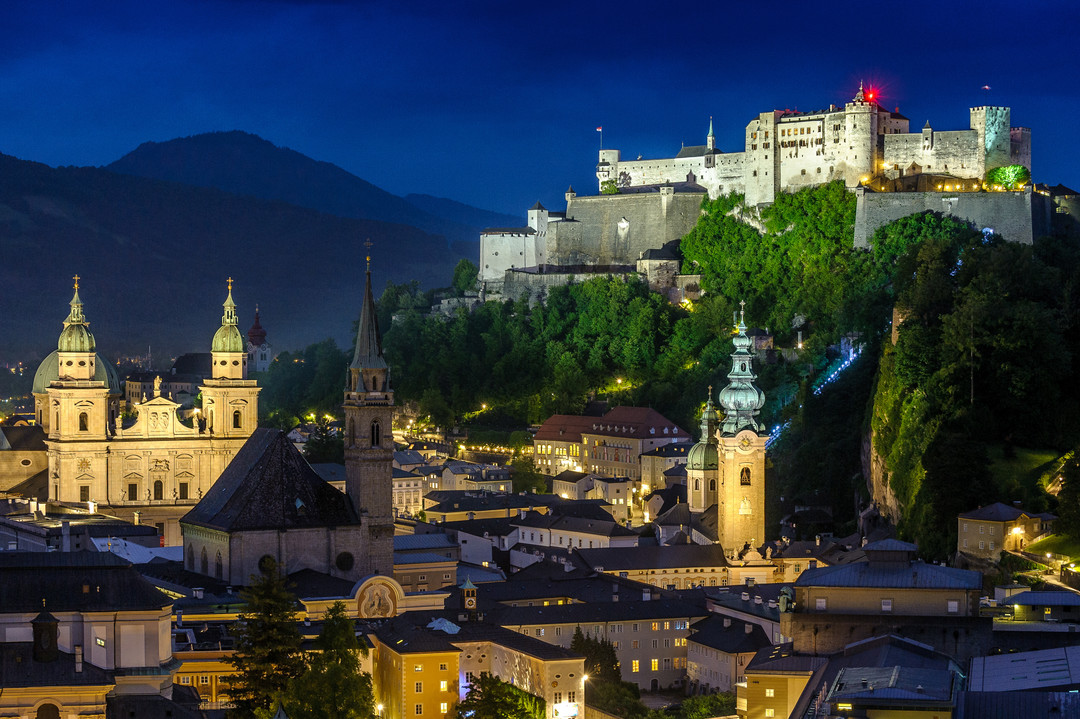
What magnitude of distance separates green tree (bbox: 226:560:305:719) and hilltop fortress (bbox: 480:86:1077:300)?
55513mm

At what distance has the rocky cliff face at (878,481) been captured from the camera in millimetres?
65375

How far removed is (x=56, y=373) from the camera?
78.2m

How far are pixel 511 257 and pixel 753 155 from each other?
20.0 metres

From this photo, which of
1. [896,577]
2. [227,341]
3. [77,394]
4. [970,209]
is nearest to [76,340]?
[77,394]

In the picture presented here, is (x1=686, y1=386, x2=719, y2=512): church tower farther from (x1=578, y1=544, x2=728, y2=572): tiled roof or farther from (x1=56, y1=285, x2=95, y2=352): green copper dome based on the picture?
(x1=56, y1=285, x2=95, y2=352): green copper dome

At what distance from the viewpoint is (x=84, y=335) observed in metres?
76.4

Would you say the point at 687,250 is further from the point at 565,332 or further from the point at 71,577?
the point at 71,577

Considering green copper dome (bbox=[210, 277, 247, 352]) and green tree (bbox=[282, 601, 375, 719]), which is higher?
green copper dome (bbox=[210, 277, 247, 352])

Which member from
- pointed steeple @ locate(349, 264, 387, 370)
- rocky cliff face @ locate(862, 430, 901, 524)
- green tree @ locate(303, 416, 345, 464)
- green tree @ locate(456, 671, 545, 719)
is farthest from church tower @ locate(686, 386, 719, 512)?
green tree @ locate(456, 671, 545, 719)

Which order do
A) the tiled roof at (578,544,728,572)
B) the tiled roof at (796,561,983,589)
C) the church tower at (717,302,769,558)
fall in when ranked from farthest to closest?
the church tower at (717,302,769,558), the tiled roof at (578,544,728,572), the tiled roof at (796,561,983,589)

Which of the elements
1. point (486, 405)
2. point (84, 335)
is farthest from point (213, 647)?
point (486, 405)

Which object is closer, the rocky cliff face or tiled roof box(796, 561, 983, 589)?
tiled roof box(796, 561, 983, 589)

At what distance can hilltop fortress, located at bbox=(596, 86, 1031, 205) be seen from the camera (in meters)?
98.0

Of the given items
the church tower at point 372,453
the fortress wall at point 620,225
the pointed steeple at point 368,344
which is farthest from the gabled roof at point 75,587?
the fortress wall at point 620,225
